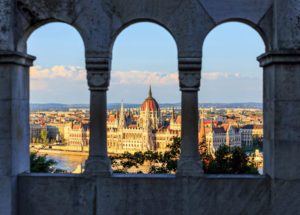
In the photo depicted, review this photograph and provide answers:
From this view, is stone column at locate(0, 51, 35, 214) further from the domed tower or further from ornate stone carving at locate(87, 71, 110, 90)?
the domed tower

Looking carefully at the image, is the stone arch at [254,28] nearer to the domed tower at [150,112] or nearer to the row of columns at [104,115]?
the row of columns at [104,115]

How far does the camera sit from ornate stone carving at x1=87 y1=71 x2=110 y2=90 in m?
4.87

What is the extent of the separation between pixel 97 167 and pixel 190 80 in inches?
68.8

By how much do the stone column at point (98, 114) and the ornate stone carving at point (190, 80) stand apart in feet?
3.39

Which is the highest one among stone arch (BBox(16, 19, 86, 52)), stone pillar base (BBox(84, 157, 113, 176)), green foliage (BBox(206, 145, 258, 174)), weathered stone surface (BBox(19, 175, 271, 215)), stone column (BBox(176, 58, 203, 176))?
stone arch (BBox(16, 19, 86, 52))

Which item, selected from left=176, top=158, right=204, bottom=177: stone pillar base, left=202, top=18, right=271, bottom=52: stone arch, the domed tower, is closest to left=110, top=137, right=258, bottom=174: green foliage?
left=176, top=158, right=204, bottom=177: stone pillar base

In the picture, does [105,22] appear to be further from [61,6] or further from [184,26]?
[184,26]

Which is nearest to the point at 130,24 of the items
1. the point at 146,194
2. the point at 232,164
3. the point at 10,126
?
the point at 10,126

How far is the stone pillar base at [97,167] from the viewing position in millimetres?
4875

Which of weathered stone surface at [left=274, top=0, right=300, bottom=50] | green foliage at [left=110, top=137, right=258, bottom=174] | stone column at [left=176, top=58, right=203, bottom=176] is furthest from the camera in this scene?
green foliage at [left=110, top=137, right=258, bottom=174]

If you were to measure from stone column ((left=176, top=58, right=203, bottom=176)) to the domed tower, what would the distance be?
313 feet

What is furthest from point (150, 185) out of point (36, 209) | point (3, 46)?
point (3, 46)

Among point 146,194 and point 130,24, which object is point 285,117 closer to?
point 146,194

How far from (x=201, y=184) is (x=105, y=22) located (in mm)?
2569
